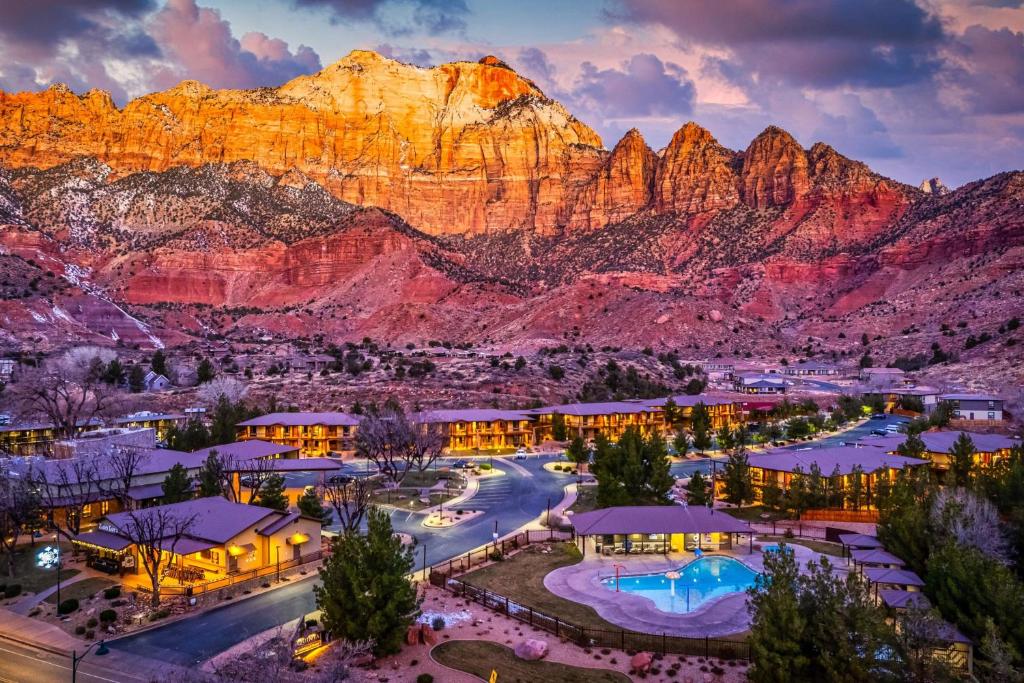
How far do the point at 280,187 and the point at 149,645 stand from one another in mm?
167529

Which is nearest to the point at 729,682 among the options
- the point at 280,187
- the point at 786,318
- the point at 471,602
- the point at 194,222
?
the point at 471,602

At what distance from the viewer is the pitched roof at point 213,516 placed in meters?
36.2

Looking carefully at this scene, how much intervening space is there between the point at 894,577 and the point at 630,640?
40.2 ft

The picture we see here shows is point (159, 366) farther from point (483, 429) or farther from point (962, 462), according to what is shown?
point (962, 462)

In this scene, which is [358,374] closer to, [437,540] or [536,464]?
[536,464]

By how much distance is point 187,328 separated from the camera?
136m

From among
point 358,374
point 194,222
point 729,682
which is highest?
point 194,222

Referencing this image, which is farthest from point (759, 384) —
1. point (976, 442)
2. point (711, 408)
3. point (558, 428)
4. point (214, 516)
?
point (214, 516)

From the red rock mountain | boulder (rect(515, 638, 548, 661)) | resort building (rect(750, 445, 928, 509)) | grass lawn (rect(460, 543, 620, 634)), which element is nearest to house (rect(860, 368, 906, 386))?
the red rock mountain

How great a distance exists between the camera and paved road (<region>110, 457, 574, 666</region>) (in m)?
28.7

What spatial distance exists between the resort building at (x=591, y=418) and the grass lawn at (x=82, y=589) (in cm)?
4849

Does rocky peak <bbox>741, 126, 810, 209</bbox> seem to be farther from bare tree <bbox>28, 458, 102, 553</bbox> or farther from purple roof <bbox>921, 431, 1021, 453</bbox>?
bare tree <bbox>28, 458, 102, 553</bbox>

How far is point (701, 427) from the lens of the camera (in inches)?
2953

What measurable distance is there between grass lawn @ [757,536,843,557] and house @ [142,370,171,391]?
74.8 meters
